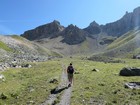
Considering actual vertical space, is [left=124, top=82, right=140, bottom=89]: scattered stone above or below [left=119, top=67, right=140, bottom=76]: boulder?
below

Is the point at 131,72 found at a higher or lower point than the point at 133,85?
higher

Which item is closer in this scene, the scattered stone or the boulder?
the scattered stone

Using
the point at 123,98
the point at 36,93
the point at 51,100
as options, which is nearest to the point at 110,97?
the point at 123,98

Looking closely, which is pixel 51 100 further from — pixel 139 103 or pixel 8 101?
pixel 139 103

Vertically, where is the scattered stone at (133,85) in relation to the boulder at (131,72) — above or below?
below

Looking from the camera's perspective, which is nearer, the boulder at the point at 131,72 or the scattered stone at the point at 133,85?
the scattered stone at the point at 133,85

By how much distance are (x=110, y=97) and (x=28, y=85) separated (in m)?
15.1

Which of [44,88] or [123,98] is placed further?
[44,88]

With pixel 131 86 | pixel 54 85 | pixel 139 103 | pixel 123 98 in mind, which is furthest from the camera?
pixel 54 85

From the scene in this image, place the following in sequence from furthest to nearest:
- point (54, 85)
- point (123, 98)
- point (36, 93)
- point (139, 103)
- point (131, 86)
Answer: point (54, 85) → point (131, 86) → point (36, 93) → point (123, 98) → point (139, 103)

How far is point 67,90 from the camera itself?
39.3 meters

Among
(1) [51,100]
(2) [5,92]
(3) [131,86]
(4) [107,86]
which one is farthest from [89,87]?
(2) [5,92]

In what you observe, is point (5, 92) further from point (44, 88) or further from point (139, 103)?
point (139, 103)

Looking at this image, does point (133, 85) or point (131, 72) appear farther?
point (131, 72)
